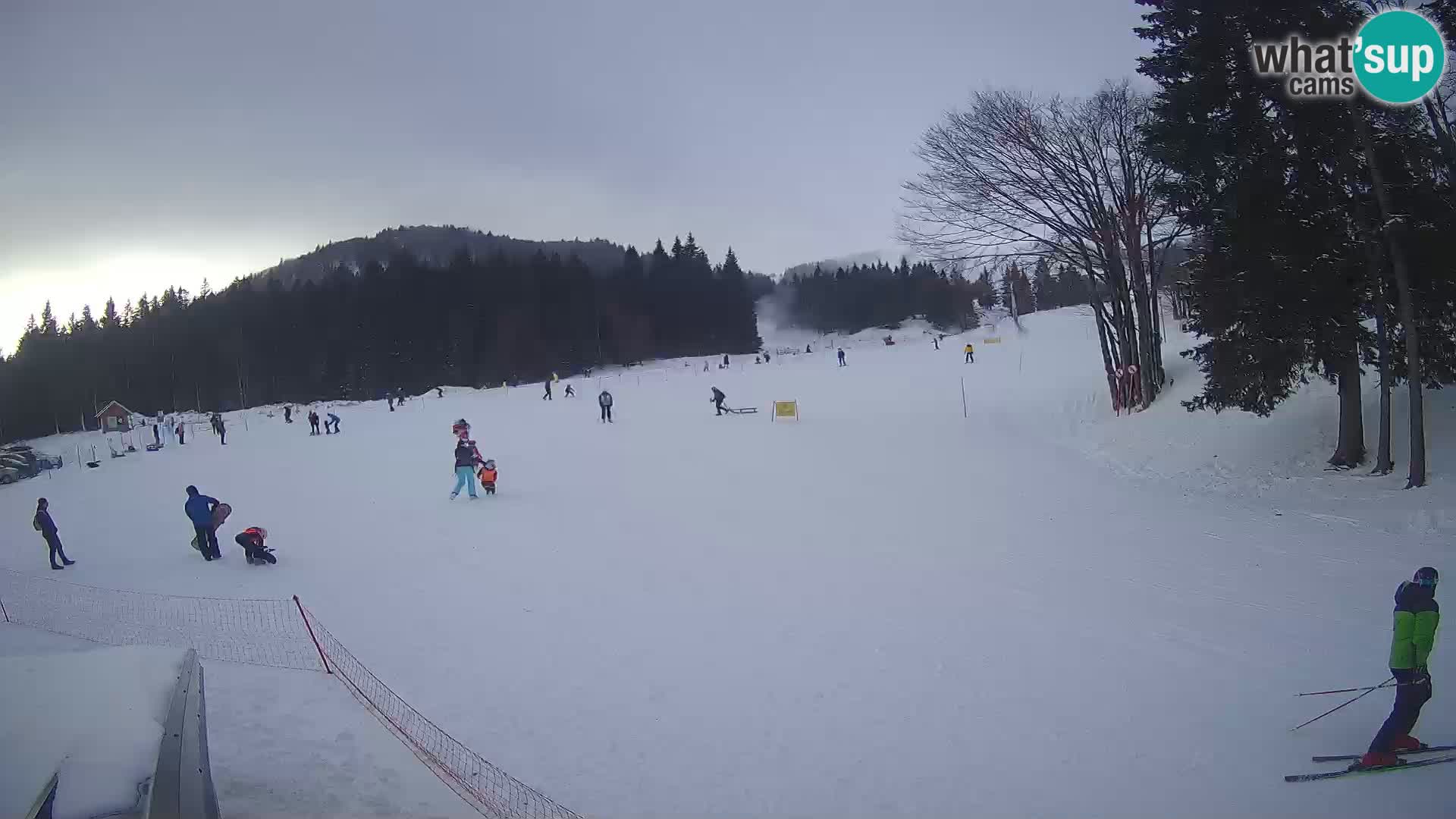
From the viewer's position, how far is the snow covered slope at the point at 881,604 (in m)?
5.71

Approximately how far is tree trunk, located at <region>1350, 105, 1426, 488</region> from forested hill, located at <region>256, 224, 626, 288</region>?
4821 inches

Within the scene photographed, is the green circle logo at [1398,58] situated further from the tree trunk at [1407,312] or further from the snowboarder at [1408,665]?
the snowboarder at [1408,665]

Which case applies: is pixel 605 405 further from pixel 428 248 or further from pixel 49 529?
pixel 428 248

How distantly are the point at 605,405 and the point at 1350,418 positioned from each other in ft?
76.8

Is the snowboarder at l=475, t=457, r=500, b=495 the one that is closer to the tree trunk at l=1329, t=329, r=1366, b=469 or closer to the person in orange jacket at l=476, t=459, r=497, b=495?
the person in orange jacket at l=476, t=459, r=497, b=495

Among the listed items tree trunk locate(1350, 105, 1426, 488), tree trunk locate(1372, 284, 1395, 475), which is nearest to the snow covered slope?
tree trunk locate(1372, 284, 1395, 475)

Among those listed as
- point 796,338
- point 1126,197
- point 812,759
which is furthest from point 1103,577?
point 796,338

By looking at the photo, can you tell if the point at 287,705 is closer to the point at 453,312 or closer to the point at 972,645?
the point at 972,645

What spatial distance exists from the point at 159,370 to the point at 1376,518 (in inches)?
3770

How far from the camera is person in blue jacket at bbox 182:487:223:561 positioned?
11.5m

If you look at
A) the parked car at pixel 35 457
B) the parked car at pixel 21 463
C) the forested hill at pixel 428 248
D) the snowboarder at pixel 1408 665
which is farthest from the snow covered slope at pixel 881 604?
the forested hill at pixel 428 248

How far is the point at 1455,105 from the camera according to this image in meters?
13.2

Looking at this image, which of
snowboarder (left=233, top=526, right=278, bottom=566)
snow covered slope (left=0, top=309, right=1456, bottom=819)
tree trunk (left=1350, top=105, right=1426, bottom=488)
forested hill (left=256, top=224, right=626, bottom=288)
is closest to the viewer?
snow covered slope (left=0, top=309, right=1456, bottom=819)

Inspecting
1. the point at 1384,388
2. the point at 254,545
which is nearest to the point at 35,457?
the point at 254,545
